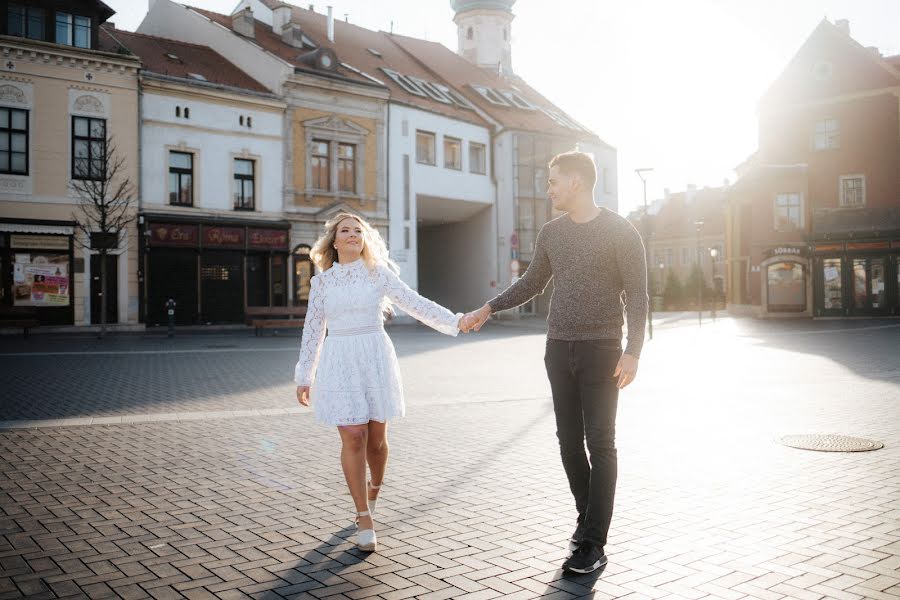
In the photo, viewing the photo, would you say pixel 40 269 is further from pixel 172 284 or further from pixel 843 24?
pixel 843 24

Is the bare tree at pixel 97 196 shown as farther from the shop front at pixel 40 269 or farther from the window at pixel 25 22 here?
the window at pixel 25 22

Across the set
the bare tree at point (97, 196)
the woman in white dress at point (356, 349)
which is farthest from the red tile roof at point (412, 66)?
the woman in white dress at point (356, 349)

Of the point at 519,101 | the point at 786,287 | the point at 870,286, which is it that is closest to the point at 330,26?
the point at 519,101

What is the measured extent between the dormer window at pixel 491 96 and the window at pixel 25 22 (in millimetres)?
22690

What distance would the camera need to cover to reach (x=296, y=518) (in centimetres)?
523

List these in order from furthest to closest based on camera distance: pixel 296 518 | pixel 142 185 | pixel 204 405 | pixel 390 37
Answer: pixel 390 37, pixel 142 185, pixel 204 405, pixel 296 518

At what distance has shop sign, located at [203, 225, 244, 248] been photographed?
101 feet

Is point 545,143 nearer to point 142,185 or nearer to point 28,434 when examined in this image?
point 142,185

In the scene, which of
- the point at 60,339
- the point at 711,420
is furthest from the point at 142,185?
the point at 711,420

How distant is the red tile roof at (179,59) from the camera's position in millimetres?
30484

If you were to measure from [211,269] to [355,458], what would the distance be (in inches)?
1082

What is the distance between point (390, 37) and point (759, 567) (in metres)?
46.4

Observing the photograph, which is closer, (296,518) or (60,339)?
(296,518)

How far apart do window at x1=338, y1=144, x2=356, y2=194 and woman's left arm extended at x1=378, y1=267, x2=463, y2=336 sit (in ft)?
100
